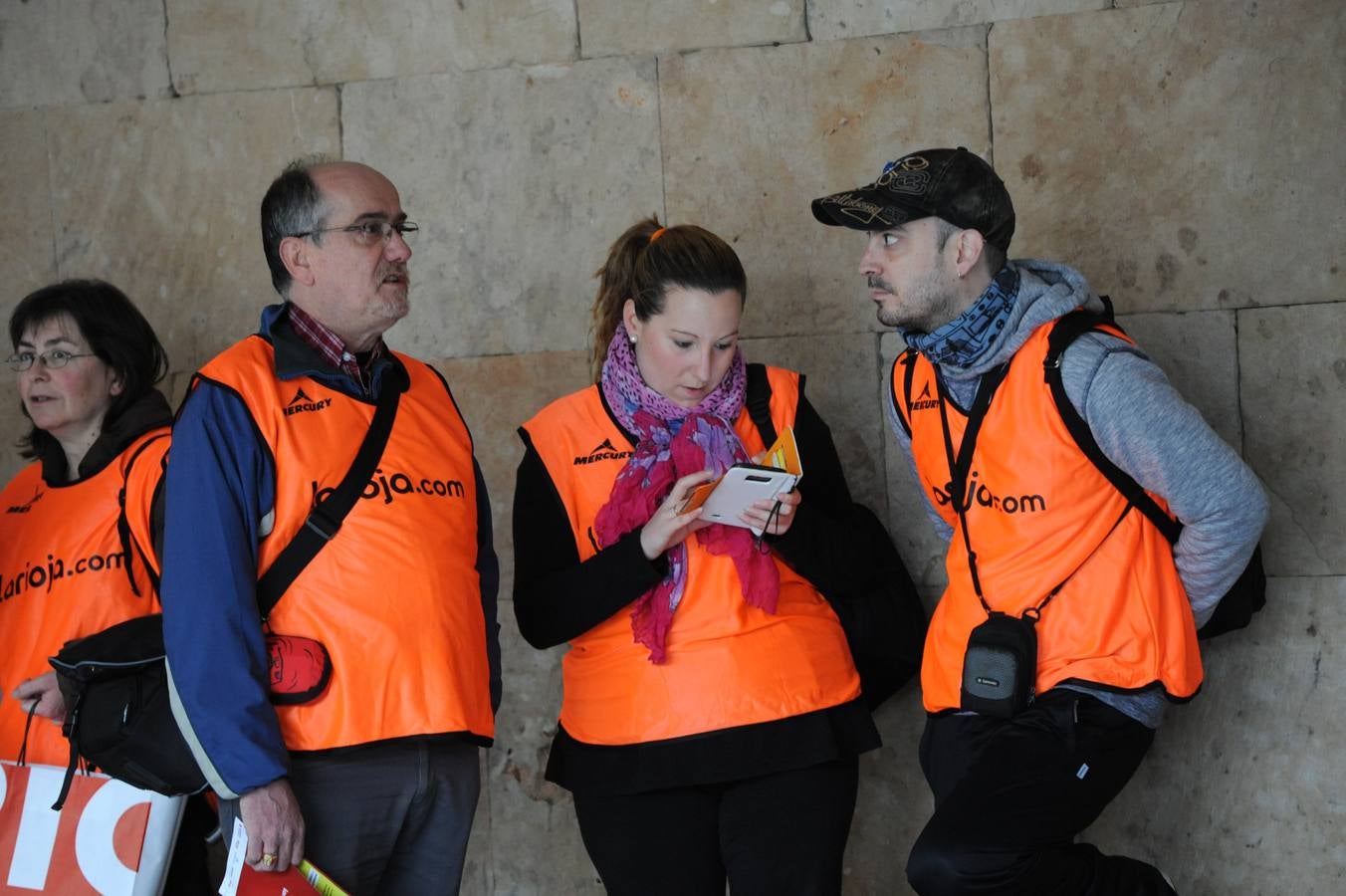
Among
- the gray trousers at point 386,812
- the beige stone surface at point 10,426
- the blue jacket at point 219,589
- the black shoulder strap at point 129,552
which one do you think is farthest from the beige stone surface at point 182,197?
the gray trousers at point 386,812

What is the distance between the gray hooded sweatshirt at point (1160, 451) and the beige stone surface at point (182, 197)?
9.21 feet

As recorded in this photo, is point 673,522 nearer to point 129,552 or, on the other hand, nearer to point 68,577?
point 129,552

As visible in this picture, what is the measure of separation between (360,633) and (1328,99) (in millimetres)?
3041

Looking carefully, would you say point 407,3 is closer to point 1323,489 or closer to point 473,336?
point 473,336

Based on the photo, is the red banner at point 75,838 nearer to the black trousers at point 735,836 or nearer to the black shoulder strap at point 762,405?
the black trousers at point 735,836

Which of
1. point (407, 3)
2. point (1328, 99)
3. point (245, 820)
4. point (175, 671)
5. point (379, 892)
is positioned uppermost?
point (407, 3)

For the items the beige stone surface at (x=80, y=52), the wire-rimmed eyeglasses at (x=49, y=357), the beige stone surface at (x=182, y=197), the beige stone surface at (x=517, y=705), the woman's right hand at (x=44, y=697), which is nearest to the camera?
the woman's right hand at (x=44, y=697)

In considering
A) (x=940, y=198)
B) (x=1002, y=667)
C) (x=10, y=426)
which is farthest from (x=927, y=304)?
(x=10, y=426)

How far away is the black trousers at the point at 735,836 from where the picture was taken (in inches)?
121

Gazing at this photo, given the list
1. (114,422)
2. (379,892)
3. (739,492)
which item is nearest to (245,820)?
(379,892)

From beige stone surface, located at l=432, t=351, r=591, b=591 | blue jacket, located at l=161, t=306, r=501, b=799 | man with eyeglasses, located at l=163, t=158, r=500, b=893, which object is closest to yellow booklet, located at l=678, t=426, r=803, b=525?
man with eyeglasses, located at l=163, t=158, r=500, b=893

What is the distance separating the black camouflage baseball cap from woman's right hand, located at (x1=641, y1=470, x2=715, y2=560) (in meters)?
0.73

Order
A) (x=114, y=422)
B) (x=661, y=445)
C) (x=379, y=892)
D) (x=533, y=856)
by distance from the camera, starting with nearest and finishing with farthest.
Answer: (x=379, y=892), (x=661, y=445), (x=114, y=422), (x=533, y=856)

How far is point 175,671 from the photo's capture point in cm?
263
